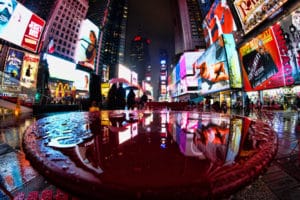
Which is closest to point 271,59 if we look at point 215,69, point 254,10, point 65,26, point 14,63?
point 254,10

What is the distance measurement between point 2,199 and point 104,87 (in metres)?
25.8

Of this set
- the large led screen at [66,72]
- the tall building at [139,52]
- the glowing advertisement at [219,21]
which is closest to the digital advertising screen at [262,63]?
the glowing advertisement at [219,21]

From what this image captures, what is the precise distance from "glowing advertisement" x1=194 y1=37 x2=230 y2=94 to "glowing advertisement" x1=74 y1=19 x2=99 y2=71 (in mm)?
26113

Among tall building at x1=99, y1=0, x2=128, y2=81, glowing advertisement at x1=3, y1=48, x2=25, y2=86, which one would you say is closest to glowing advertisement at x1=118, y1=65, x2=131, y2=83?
glowing advertisement at x1=3, y1=48, x2=25, y2=86

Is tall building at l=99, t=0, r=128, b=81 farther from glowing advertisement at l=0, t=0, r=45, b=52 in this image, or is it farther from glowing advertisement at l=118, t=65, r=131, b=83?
glowing advertisement at l=0, t=0, r=45, b=52

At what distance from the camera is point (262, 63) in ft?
63.6

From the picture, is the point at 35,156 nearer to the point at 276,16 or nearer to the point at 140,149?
the point at 140,149

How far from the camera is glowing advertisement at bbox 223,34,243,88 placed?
1035 inches

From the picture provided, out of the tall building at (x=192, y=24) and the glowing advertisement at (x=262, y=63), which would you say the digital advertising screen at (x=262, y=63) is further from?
the tall building at (x=192, y=24)

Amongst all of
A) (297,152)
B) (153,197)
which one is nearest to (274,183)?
(297,152)

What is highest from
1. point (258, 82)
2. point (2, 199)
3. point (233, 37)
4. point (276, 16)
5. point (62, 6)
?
point (62, 6)

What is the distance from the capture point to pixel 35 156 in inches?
20.1

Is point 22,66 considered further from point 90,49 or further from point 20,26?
point 90,49

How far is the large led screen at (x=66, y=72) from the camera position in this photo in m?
28.9
